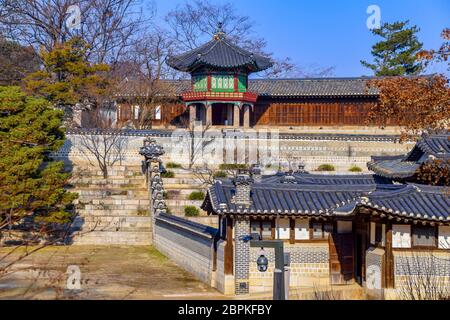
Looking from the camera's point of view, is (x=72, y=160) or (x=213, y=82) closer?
(x=72, y=160)

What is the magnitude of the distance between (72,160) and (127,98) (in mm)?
9670

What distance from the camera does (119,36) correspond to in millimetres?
55375

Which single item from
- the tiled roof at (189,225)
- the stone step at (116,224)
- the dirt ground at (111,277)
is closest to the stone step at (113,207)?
the stone step at (116,224)

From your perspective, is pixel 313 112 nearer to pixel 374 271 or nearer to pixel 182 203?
pixel 182 203

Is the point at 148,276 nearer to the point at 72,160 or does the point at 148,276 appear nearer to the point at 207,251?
the point at 207,251

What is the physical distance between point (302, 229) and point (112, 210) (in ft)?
49.2

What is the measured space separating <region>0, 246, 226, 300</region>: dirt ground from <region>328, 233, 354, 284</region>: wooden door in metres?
3.29

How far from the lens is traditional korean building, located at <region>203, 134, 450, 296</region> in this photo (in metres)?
18.9

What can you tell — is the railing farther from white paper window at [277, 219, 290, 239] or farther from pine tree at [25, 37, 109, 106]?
white paper window at [277, 219, 290, 239]

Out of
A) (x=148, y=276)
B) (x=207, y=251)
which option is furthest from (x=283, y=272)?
(x=148, y=276)

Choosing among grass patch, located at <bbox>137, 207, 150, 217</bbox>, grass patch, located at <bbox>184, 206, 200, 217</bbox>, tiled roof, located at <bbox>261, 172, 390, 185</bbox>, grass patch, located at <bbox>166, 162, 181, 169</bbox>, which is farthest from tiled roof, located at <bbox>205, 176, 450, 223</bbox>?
grass patch, located at <bbox>166, 162, 181, 169</bbox>

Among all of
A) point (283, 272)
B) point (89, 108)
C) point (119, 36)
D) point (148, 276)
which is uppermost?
point (119, 36)

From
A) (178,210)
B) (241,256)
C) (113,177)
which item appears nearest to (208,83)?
(113,177)

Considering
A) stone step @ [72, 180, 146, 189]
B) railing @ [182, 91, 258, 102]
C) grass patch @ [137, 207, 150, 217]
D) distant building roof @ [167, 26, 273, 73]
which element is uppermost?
distant building roof @ [167, 26, 273, 73]
